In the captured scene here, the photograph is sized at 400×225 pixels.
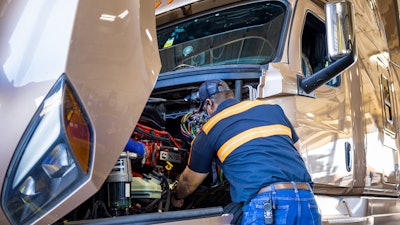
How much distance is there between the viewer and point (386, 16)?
4711 mm

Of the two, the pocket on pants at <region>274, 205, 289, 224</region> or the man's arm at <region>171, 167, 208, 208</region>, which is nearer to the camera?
the pocket on pants at <region>274, 205, 289, 224</region>

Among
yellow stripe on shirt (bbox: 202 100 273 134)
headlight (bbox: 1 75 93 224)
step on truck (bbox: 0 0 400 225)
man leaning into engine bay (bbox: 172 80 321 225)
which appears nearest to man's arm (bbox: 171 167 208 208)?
man leaning into engine bay (bbox: 172 80 321 225)

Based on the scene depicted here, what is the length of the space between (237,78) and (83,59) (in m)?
1.37

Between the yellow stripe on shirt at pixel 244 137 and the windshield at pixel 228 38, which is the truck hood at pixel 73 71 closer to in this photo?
the yellow stripe on shirt at pixel 244 137

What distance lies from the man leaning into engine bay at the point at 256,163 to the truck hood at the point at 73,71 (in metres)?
0.84

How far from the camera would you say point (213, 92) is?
2559 millimetres

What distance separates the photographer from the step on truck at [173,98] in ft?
4.78

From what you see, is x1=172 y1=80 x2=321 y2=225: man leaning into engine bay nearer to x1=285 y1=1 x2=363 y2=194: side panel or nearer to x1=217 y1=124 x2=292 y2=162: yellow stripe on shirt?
x1=217 y1=124 x2=292 y2=162: yellow stripe on shirt

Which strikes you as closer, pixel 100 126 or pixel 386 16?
pixel 100 126

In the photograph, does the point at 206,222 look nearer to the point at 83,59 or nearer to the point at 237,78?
the point at 83,59

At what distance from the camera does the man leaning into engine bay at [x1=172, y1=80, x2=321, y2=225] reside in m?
2.30

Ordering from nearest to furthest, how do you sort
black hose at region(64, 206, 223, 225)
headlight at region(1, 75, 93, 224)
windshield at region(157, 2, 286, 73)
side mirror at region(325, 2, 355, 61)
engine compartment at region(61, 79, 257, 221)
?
headlight at region(1, 75, 93, 224)
black hose at region(64, 206, 223, 225)
engine compartment at region(61, 79, 257, 221)
side mirror at region(325, 2, 355, 61)
windshield at region(157, 2, 286, 73)

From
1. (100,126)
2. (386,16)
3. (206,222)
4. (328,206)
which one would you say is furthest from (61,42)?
(386,16)

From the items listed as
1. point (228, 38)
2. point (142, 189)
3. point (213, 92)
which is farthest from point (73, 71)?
point (228, 38)
